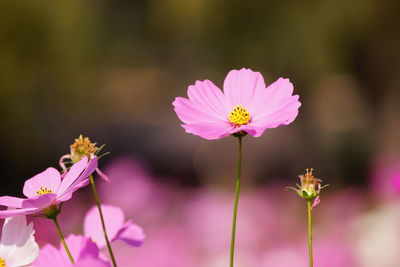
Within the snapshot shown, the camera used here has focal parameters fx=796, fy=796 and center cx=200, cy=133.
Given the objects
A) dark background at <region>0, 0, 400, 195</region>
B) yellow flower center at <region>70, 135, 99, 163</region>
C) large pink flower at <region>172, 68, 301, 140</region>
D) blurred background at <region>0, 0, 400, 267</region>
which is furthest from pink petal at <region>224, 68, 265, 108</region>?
dark background at <region>0, 0, 400, 195</region>

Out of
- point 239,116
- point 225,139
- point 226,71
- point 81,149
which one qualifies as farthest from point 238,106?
point 226,71

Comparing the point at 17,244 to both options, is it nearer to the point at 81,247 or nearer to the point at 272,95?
the point at 81,247

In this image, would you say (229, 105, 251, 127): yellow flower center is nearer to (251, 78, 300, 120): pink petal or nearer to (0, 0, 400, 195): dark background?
(251, 78, 300, 120): pink petal

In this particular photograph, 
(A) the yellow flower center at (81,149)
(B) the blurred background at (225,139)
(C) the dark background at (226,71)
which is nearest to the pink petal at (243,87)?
(A) the yellow flower center at (81,149)

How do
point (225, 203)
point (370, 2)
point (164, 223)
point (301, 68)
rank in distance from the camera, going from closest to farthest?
point (164, 223), point (225, 203), point (370, 2), point (301, 68)

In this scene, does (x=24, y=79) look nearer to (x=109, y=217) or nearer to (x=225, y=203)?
(x=225, y=203)

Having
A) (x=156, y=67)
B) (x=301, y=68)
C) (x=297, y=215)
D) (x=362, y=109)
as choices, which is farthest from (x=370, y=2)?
(x=156, y=67)
